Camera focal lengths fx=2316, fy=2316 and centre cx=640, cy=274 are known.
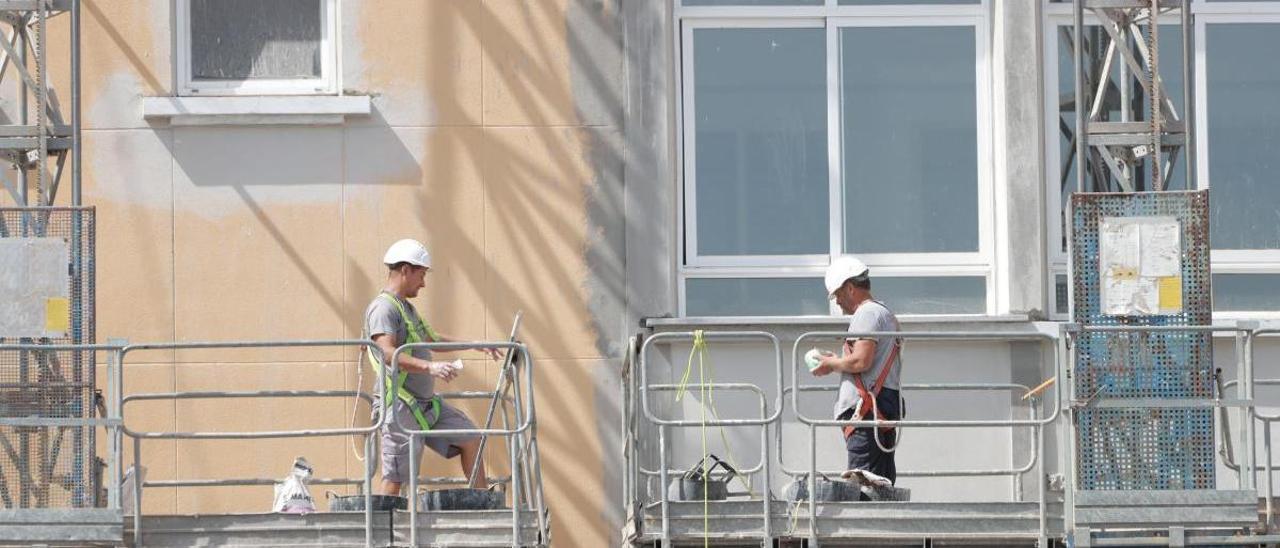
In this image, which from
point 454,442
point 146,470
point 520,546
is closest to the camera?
point 520,546

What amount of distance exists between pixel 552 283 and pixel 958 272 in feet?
8.05

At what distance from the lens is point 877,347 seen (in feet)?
39.4

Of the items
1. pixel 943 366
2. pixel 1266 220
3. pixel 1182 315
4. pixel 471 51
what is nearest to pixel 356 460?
pixel 471 51

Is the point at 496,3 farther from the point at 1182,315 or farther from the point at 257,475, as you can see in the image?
the point at 1182,315

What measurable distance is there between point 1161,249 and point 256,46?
5.52 metres

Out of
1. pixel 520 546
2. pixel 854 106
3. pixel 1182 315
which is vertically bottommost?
pixel 520 546

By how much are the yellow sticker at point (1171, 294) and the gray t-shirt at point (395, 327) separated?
381 centimetres

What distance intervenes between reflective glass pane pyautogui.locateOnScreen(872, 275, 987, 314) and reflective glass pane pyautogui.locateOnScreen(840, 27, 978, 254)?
1.39 feet

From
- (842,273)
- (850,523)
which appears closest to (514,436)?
(850,523)

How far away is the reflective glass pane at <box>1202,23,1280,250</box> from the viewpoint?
1424 centimetres

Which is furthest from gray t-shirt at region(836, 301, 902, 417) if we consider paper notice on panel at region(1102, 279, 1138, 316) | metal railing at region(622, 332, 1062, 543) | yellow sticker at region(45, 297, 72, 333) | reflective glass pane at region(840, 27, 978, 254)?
yellow sticker at region(45, 297, 72, 333)

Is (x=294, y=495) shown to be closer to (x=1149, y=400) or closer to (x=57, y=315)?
(x=57, y=315)

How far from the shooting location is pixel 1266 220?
14188 millimetres

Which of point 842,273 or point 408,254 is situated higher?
point 408,254
